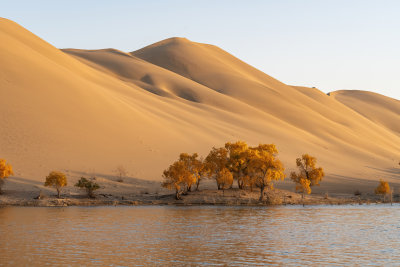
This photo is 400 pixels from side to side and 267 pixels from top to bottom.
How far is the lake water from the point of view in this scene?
93.1 ft

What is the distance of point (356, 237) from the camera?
3669 cm

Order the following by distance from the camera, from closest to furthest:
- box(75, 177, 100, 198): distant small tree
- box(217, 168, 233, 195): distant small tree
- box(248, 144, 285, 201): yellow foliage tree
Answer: box(75, 177, 100, 198): distant small tree → box(248, 144, 285, 201): yellow foliage tree → box(217, 168, 233, 195): distant small tree

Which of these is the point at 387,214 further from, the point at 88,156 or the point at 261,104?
the point at 261,104

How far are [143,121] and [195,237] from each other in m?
56.0

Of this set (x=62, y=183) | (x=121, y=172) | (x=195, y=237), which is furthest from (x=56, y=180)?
(x=195, y=237)

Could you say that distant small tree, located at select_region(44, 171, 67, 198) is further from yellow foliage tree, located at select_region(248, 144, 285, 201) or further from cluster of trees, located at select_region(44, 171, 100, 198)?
yellow foliage tree, located at select_region(248, 144, 285, 201)

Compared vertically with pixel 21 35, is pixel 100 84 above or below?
below

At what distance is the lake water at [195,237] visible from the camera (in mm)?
28391

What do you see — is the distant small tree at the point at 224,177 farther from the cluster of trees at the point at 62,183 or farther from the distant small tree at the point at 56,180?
the distant small tree at the point at 56,180

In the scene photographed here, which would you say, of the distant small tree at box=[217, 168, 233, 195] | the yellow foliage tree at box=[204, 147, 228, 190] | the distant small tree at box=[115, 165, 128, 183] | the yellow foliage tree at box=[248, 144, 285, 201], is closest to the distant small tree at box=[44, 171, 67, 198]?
the distant small tree at box=[115, 165, 128, 183]

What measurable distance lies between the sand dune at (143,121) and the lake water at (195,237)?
2102 cm

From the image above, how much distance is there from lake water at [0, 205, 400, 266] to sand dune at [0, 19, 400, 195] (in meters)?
21.0

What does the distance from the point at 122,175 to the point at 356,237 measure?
127 feet

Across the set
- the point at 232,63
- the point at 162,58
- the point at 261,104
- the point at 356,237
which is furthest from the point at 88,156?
the point at 232,63
